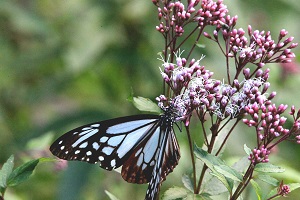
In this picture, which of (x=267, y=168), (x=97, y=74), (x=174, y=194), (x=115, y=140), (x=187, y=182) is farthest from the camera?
(x=97, y=74)

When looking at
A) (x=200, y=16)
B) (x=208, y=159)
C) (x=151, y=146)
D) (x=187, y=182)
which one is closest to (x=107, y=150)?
(x=151, y=146)

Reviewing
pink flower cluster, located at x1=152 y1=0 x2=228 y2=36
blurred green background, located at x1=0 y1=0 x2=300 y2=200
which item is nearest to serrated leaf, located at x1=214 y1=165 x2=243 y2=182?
pink flower cluster, located at x1=152 y1=0 x2=228 y2=36

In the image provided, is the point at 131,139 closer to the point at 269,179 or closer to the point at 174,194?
the point at 174,194

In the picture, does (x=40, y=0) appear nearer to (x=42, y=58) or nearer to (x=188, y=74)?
(x=42, y=58)

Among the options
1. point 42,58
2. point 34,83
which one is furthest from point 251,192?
point 34,83

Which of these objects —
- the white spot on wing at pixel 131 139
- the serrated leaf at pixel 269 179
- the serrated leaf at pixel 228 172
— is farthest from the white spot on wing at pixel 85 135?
the serrated leaf at pixel 269 179

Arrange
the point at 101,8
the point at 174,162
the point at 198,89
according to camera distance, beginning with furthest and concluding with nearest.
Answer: the point at 101,8 → the point at 174,162 → the point at 198,89
